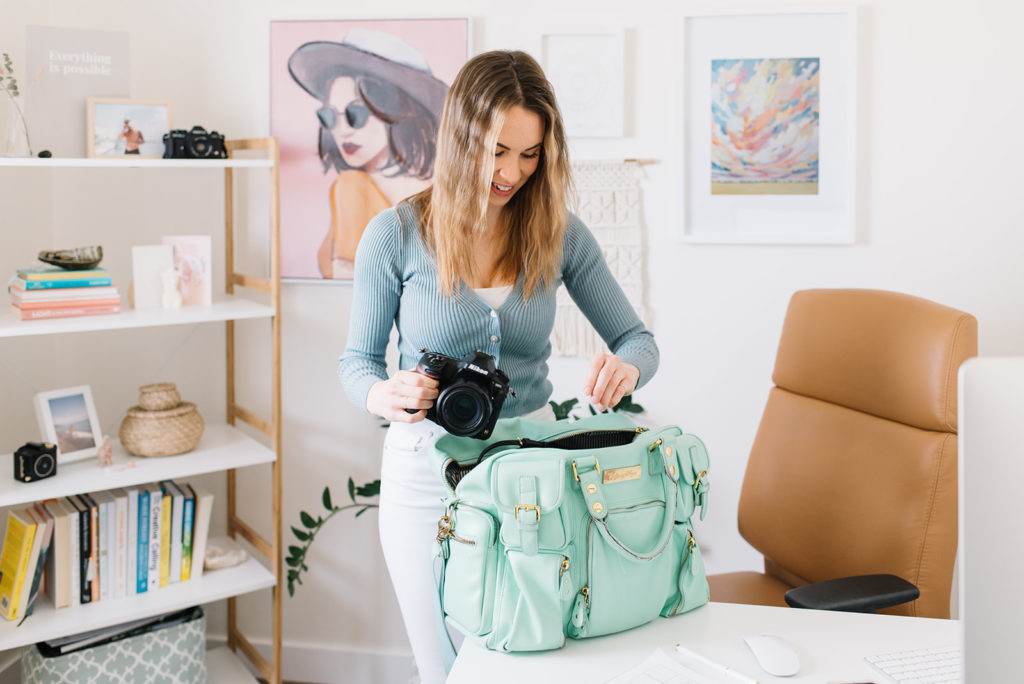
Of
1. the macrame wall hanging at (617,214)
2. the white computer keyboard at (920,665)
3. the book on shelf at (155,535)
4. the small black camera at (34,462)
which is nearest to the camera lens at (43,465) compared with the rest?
the small black camera at (34,462)

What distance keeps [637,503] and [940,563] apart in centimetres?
72

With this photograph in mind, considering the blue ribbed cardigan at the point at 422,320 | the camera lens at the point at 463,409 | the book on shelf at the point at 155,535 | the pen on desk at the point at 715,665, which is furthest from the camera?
the book on shelf at the point at 155,535

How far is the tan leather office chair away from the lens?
1.53 metres

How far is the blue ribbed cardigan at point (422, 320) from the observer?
1488 mm

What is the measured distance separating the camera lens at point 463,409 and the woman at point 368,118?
4.10ft

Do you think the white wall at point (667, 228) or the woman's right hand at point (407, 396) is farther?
the white wall at point (667, 228)

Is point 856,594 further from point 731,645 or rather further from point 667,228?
point 667,228

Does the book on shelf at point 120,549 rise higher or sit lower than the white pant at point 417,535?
lower

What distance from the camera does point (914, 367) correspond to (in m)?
1.55

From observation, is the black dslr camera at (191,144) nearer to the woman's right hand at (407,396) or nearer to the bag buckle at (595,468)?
the woman's right hand at (407,396)

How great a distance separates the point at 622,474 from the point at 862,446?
29.4 inches

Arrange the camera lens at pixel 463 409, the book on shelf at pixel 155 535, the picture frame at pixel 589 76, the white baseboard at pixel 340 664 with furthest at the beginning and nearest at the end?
the white baseboard at pixel 340 664, the picture frame at pixel 589 76, the book on shelf at pixel 155 535, the camera lens at pixel 463 409

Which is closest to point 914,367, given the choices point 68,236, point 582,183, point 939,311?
point 939,311

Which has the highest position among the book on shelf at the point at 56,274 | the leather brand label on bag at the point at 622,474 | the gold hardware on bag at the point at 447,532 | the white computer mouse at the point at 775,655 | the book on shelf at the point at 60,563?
the book on shelf at the point at 56,274
